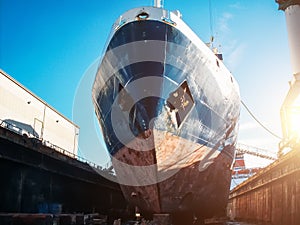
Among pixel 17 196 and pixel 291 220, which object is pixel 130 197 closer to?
pixel 17 196

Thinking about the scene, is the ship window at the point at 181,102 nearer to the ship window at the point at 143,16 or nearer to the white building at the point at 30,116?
the ship window at the point at 143,16

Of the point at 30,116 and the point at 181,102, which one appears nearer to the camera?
the point at 181,102

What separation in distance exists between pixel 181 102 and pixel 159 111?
787 millimetres

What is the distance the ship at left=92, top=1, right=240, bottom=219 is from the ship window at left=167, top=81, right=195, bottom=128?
0.02 m

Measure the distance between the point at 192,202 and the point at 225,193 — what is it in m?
2.67

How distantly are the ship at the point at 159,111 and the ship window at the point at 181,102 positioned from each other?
0.02 meters

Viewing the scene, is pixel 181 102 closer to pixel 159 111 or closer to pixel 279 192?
pixel 159 111

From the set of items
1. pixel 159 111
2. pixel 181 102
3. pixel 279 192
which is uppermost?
pixel 181 102

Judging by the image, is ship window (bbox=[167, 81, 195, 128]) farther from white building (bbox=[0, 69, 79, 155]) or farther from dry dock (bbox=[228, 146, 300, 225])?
white building (bbox=[0, 69, 79, 155])

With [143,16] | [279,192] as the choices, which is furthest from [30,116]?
[279,192]

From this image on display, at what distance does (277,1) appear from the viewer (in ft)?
39.0

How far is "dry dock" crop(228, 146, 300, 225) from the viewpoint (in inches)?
248

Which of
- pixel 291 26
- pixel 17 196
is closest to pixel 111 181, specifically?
pixel 17 196

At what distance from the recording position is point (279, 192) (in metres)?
7.67
